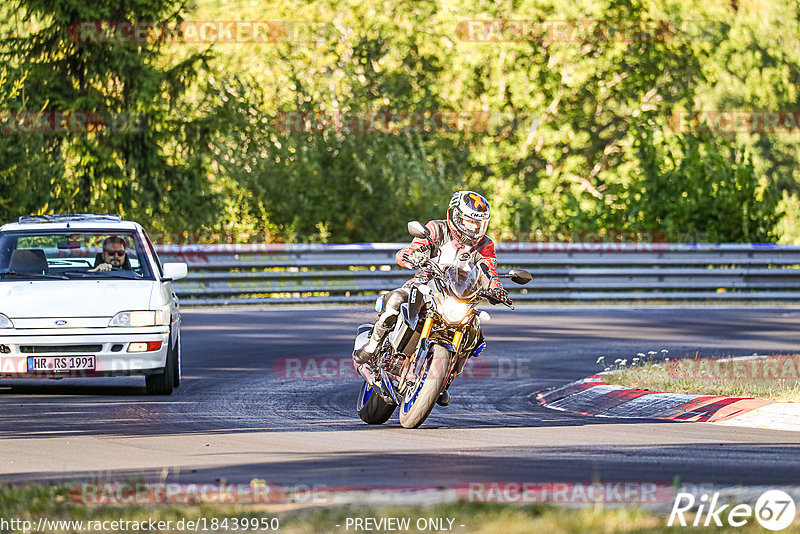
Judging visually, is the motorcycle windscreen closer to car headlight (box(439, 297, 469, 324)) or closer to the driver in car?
car headlight (box(439, 297, 469, 324))

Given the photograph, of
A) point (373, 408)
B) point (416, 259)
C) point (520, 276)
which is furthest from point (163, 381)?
point (520, 276)

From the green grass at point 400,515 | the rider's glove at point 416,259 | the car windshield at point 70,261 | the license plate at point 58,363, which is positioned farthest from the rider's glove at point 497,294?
the car windshield at point 70,261

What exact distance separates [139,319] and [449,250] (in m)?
3.76

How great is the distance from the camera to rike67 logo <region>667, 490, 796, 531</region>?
21.3 ft

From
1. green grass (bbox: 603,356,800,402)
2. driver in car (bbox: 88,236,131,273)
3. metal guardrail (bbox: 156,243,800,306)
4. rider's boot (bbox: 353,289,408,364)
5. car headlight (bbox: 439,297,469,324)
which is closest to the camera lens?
car headlight (bbox: 439,297,469,324)

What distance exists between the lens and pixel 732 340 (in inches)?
746

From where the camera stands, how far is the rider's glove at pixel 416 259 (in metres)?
10.1

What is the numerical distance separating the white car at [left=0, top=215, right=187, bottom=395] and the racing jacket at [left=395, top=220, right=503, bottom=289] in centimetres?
337

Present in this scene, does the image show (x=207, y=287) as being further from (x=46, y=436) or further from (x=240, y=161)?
(x=46, y=436)

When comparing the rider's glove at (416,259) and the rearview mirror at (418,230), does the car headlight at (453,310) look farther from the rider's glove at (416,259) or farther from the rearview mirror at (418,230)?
the rearview mirror at (418,230)

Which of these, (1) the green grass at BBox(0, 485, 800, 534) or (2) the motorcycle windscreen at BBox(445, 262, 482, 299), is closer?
(1) the green grass at BBox(0, 485, 800, 534)

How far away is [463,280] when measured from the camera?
995 centimetres

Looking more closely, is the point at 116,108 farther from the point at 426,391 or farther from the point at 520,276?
the point at 520,276

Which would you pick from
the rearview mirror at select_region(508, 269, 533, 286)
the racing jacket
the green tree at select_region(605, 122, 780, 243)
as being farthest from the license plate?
the green tree at select_region(605, 122, 780, 243)
